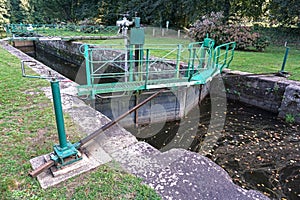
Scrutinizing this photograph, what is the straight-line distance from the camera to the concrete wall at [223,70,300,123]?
6.19 m

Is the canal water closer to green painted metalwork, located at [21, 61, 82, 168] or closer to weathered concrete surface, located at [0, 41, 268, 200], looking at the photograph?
weathered concrete surface, located at [0, 41, 268, 200]

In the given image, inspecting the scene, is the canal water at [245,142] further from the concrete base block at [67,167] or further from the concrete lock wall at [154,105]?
the concrete base block at [67,167]

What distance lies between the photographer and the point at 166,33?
21.3 metres

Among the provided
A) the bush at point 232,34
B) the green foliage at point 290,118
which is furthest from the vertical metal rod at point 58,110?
the bush at point 232,34

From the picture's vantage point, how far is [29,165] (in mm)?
2387

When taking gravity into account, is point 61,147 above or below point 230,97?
above

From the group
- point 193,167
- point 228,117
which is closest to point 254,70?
point 228,117

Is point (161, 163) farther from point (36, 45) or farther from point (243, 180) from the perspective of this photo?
point (36, 45)

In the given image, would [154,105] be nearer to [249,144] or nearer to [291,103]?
[249,144]

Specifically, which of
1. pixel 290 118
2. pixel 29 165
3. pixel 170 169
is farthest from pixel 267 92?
pixel 29 165

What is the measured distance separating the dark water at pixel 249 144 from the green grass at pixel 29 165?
7.84ft

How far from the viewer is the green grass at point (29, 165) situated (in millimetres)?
2057

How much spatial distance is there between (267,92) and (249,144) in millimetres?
2626

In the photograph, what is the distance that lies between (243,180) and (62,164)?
3.15m
